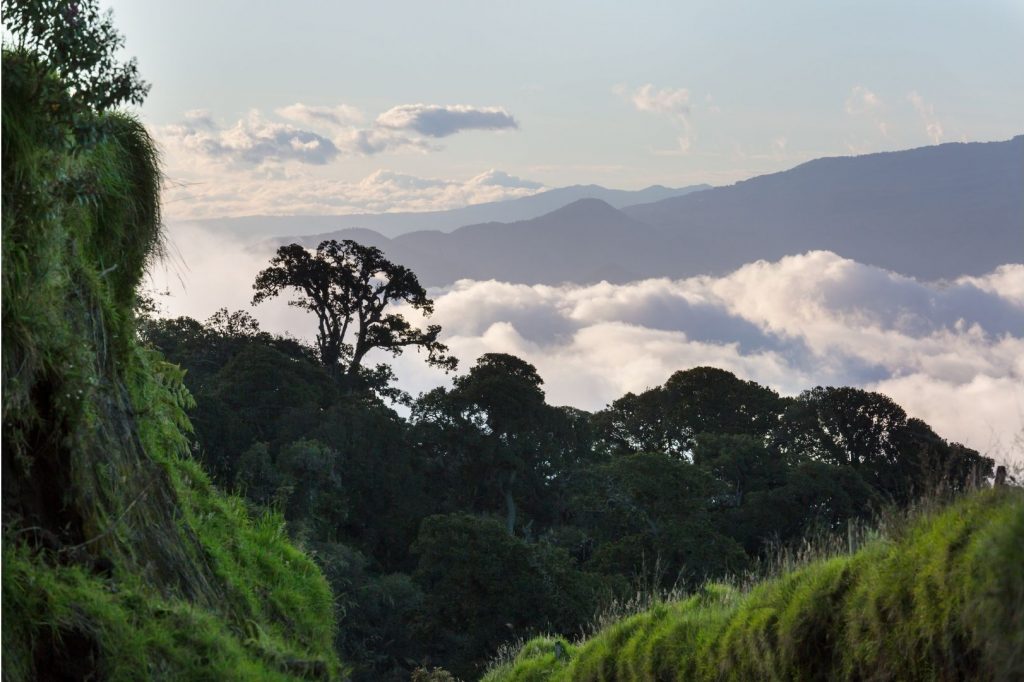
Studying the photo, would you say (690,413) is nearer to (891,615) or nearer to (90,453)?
(891,615)

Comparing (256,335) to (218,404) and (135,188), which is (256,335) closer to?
(218,404)

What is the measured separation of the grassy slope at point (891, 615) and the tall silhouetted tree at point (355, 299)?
38.8 meters

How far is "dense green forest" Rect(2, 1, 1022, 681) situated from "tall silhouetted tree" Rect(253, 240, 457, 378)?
8530 millimetres

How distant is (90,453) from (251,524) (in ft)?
16.7

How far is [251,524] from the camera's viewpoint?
457 inches

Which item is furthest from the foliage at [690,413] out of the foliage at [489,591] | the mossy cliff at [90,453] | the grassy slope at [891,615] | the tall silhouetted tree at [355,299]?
the mossy cliff at [90,453]

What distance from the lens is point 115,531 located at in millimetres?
6758

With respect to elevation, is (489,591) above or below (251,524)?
below

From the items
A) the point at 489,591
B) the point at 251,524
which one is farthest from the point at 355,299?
the point at 251,524

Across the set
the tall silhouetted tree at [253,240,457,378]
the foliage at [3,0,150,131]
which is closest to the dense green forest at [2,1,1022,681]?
the foliage at [3,0,150,131]

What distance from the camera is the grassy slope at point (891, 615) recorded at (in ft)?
14.7

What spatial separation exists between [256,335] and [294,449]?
12117 millimetres

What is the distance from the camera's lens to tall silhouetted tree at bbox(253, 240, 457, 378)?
47.9 m

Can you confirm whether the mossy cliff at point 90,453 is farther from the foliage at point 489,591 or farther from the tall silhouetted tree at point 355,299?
the tall silhouetted tree at point 355,299
